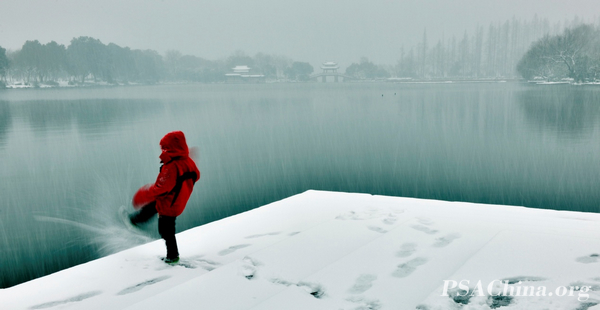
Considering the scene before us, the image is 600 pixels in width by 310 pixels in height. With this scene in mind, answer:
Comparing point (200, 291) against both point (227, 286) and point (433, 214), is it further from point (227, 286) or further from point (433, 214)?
point (433, 214)

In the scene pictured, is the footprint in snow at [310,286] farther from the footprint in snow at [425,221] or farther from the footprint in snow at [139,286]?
the footprint in snow at [425,221]

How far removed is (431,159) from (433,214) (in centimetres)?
1335

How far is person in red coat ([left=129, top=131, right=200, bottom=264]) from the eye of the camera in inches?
167

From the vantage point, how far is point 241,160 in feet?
60.2

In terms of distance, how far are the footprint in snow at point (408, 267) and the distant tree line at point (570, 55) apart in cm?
9034

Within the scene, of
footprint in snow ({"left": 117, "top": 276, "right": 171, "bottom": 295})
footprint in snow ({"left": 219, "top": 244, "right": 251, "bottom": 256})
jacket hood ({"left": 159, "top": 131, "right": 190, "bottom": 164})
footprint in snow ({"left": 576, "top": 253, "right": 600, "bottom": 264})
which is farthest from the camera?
footprint in snow ({"left": 219, "top": 244, "right": 251, "bottom": 256})

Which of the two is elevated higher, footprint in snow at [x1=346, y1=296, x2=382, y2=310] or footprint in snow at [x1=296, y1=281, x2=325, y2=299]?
footprint in snow at [x1=296, y1=281, x2=325, y2=299]

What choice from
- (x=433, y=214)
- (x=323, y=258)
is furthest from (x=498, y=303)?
(x=433, y=214)

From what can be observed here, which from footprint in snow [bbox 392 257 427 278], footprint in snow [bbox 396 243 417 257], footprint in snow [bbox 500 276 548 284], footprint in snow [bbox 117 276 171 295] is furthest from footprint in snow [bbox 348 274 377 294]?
footprint in snow [bbox 117 276 171 295]

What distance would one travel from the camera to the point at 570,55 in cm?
8462

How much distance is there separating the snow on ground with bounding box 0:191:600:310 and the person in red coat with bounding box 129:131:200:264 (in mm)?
248

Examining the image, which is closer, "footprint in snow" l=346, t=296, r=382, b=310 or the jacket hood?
"footprint in snow" l=346, t=296, r=382, b=310

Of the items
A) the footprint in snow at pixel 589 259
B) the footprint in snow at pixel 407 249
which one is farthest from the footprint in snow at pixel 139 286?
the footprint in snow at pixel 589 259

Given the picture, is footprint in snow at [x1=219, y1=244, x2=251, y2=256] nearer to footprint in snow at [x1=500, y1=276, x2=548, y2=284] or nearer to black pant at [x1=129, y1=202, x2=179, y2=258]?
black pant at [x1=129, y1=202, x2=179, y2=258]
